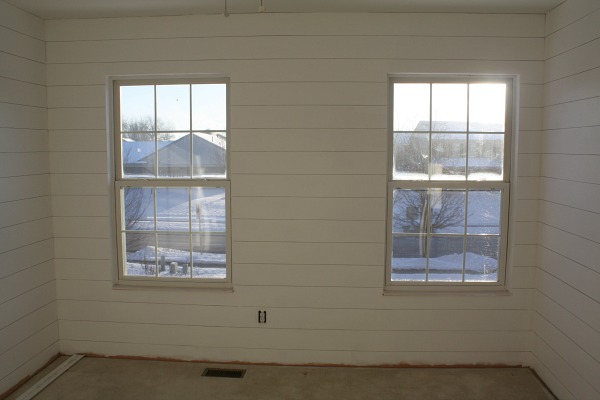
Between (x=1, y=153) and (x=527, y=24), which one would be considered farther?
(x=527, y=24)

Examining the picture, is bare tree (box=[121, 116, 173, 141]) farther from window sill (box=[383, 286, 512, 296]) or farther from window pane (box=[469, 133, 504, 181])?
window pane (box=[469, 133, 504, 181])

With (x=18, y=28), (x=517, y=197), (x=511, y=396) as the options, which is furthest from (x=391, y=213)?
(x=18, y=28)

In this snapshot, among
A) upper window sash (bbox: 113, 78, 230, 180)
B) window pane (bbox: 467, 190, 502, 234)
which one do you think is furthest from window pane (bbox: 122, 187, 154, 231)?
window pane (bbox: 467, 190, 502, 234)

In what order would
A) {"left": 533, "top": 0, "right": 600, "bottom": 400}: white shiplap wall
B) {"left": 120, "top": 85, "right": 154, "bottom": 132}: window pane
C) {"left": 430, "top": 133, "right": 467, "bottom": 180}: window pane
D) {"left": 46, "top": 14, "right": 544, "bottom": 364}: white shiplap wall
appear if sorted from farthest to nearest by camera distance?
1. {"left": 120, "top": 85, "right": 154, "bottom": 132}: window pane
2. {"left": 430, "top": 133, "right": 467, "bottom": 180}: window pane
3. {"left": 46, "top": 14, "right": 544, "bottom": 364}: white shiplap wall
4. {"left": 533, "top": 0, "right": 600, "bottom": 400}: white shiplap wall

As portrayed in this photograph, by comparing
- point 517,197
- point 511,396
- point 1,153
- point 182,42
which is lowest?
point 511,396

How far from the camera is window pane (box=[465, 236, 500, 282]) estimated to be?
10.3 ft

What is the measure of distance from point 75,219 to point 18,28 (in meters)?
1.41

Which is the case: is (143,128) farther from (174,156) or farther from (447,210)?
(447,210)

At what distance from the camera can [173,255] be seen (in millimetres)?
3268

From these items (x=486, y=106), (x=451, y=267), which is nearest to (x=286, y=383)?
(x=451, y=267)

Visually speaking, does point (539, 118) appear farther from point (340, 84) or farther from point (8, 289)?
point (8, 289)

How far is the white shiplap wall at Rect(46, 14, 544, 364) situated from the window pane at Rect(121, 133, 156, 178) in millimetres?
161

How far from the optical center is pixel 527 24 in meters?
2.94

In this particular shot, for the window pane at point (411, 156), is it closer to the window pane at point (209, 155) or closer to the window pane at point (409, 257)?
the window pane at point (409, 257)
